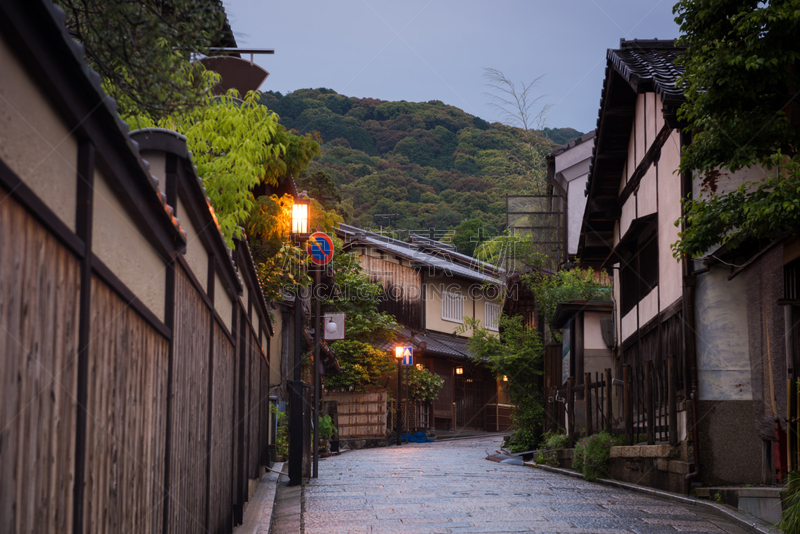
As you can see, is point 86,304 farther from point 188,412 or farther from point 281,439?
point 281,439

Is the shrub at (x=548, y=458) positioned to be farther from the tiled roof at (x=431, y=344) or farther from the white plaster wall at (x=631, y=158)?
the tiled roof at (x=431, y=344)

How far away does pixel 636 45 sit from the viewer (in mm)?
16156

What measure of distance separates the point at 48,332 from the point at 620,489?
41.8 feet

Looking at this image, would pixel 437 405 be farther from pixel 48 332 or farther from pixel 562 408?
pixel 48 332

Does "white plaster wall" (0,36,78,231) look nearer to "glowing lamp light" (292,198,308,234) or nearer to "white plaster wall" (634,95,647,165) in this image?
"glowing lamp light" (292,198,308,234)

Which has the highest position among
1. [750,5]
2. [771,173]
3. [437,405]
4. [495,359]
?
[750,5]

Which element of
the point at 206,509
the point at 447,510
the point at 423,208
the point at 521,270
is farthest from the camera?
the point at 423,208

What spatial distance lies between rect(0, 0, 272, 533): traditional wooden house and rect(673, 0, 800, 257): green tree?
579 cm

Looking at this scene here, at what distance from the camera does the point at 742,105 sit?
8914 mm

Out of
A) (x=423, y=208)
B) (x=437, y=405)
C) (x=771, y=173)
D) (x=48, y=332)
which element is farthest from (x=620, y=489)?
(x=423, y=208)

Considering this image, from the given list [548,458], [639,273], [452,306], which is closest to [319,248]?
[639,273]

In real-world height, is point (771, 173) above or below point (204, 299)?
above

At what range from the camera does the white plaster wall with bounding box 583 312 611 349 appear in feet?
73.2

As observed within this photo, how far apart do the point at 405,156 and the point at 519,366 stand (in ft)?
151
